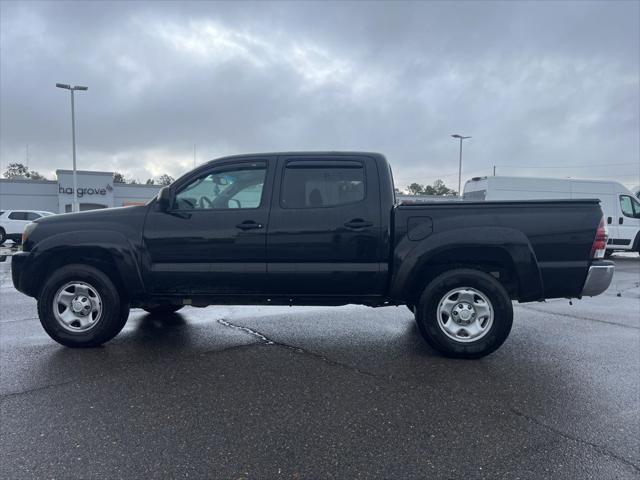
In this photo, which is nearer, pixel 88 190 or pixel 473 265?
pixel 473 265

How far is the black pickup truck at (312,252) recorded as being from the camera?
4.22 m

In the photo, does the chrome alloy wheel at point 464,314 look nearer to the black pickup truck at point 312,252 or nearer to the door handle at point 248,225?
the black pickup truck at point 312,252

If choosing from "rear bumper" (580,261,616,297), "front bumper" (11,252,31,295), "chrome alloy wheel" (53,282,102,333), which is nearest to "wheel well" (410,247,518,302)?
"rear bumper" (580,261,616,297)

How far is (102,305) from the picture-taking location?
450 centimetres

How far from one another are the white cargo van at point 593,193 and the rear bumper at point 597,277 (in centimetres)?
1062

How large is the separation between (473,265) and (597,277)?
1.11 meters

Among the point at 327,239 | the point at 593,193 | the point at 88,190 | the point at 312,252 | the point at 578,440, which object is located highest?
the point at 88,190

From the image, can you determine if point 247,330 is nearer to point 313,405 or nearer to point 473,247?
point 313,405

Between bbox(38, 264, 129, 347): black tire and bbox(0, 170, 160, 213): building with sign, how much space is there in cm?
3448

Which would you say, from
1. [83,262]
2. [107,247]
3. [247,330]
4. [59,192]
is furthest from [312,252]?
[59,192]

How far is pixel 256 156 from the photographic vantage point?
4.67 m

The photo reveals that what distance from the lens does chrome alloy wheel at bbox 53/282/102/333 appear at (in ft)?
14.8

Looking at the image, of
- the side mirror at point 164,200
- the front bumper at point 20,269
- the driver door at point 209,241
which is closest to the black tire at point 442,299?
the driver door at point 209,241

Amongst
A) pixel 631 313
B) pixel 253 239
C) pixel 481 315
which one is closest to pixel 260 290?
pixel 253 239
